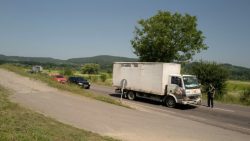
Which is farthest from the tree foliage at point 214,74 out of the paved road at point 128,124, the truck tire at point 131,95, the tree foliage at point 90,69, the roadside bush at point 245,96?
the tree foliage at point 90,69

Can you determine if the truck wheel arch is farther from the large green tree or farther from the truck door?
the large green tree

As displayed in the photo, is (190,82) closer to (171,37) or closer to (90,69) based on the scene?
(171,37)

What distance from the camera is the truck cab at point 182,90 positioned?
1981cm

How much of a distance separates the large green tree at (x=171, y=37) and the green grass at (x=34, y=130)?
29.5 meters

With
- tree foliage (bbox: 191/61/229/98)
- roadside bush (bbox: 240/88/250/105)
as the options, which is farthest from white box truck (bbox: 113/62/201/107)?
tree foliage (bbox: 191/61/229/98)

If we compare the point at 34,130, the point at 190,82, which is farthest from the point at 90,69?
the point at 34,130

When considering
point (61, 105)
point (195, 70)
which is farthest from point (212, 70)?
point (61, 105)

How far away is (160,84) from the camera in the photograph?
2095 centimetres

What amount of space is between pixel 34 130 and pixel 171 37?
107 feet

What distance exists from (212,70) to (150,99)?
43.9 ft

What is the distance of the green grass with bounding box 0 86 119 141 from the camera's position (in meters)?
7.67

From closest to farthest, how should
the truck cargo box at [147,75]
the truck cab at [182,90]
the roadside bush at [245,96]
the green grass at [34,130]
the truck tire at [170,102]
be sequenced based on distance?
1. the green grass at [34,130]
2. the truck cab at [182,90]
3. the truck tire at [170,102]
4. the truck cargo box at [147,75]
5. the roadside bush at [245,96]

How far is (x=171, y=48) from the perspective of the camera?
3888 centimetres

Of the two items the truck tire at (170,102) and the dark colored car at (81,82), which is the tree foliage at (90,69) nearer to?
the dark colored car at (81,82)
